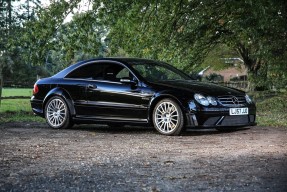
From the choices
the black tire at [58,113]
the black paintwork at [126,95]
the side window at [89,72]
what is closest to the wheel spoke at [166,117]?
the black paintwork at [126,95]

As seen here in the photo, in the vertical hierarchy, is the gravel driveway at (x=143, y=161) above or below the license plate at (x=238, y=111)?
below

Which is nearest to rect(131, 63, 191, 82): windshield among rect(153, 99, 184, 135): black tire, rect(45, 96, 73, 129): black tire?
rect(153, 99, 184, 135): black tire

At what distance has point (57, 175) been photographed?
5.52 m

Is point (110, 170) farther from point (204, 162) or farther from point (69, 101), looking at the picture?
point (69, 101)

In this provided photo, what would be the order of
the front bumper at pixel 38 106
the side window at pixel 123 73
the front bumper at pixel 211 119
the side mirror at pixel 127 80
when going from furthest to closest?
1. the front bumper at pixel 38 106
2. the side window at pixel 123 73
3. the side mirror at pixel 127 80
4. the front bumper at pixel 211 119

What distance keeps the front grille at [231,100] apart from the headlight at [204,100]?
0.57ft

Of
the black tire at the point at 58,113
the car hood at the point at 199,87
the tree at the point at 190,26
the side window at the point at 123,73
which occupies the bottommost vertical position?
the black tire at the point at 58,113

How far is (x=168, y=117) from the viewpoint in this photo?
31.0ft

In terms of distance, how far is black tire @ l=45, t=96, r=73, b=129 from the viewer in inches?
430

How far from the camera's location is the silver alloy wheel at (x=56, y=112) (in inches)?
431

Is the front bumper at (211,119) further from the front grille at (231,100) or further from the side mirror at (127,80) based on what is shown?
the side mirror at (127,80)

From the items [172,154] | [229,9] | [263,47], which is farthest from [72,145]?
[229,9]

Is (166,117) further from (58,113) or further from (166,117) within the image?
(58,113)

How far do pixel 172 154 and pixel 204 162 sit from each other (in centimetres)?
83
